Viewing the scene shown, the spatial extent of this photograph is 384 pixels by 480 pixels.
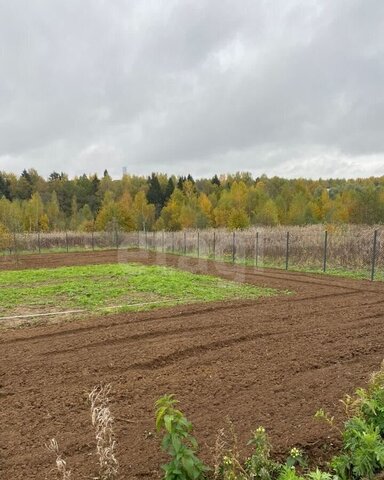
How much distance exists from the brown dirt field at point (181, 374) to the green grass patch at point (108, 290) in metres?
1.53

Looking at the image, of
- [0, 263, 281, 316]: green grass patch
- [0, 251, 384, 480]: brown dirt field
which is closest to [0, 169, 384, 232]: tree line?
[0, 263, 281, 316]: green grass patch

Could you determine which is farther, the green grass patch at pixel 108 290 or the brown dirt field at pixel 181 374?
the green grass patch at pixel 108 290

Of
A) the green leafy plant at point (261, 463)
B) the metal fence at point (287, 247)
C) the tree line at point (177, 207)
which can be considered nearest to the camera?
the green leafy plant at point (261, 463)

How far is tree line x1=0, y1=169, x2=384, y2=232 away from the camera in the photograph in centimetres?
3422

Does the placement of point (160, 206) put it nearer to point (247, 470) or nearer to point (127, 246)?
point (127, 246)

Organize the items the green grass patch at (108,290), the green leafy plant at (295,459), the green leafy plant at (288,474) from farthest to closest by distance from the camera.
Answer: the green grass patch at (108,290), the green leafy plant at (295,459), the green leafy plant at (288,474)

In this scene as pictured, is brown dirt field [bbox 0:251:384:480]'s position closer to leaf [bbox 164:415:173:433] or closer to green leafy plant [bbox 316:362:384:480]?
green leafy plant [bbox 316:362:384:480]

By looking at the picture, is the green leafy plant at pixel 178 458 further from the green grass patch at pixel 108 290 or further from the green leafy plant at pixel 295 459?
the green grass patch at pixel 108 290

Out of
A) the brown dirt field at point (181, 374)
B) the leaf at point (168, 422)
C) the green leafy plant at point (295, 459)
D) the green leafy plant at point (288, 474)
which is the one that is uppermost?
the leaf at point (168, 422)

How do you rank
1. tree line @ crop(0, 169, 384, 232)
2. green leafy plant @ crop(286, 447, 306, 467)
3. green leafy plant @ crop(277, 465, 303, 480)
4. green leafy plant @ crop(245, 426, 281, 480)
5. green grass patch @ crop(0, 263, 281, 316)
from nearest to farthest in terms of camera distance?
green leafy plant @ crop(277, 465, 303, 480) → green leafy plant @ crop(245, 426, 281, 480) → green leafy plant @ crop(286, 447, 306, 467) → green grass patch @ crop(0, 263, 281, 316) → tree line @ crop(0, 169, 384, 232)

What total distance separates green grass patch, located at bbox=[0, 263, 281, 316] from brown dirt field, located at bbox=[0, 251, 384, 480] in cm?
153

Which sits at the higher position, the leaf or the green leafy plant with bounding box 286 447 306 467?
the leaf

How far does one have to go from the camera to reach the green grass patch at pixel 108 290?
920 centimetres

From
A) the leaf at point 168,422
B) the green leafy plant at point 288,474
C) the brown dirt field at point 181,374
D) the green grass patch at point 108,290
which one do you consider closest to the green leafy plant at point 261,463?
the green leafy plant at point 288,474
